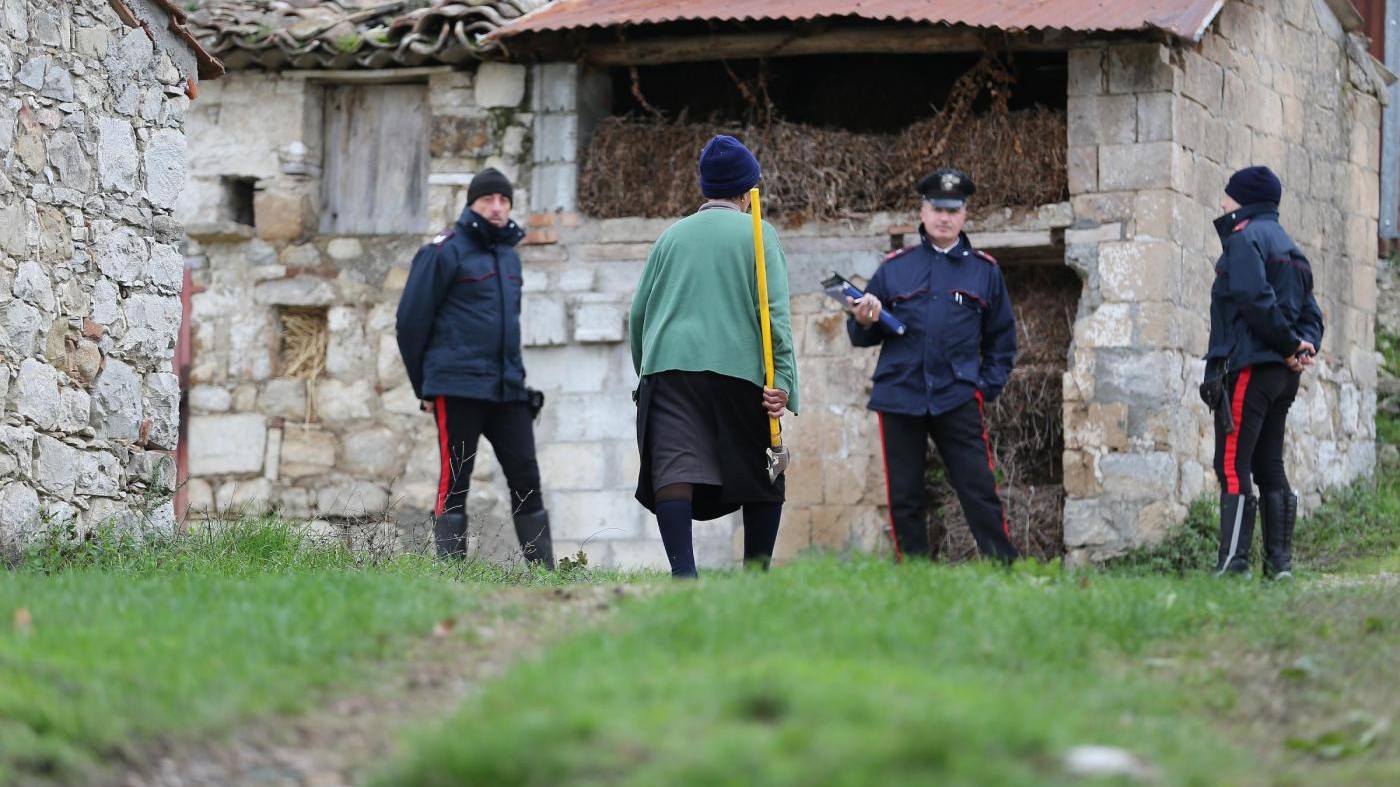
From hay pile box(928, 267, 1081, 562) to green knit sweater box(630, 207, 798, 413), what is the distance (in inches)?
130

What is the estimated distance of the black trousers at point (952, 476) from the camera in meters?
7.97

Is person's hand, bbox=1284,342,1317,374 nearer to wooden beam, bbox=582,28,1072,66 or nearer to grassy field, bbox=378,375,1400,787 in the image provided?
grassy field, bbox=378,375,1400,787

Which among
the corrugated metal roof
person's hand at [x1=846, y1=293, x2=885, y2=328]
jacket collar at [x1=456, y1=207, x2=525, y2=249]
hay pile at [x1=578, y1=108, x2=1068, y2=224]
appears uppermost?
the corrugated metal roof

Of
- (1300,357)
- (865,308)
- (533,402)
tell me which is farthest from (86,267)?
(1300,357)

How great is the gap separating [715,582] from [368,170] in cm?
612

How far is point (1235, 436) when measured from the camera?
7.98 metres

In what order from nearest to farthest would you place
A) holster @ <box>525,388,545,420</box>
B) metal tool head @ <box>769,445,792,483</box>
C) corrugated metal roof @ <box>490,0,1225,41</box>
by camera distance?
metal tool head @ <box>769,445,792,483</box>, holster @ <box>525,388,545,420</box>, corrugated metal roof @ <box>490,0,1225,41</box>

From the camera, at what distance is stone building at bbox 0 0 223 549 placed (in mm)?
7215

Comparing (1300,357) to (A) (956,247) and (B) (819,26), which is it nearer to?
(A) (956,247)

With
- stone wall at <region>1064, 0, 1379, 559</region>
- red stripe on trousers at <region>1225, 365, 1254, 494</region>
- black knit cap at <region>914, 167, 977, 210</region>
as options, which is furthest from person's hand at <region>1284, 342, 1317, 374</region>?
stone wall at <region>1064, 0, 1379, 559</region>

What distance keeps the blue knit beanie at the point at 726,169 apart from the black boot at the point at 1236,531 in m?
2.52

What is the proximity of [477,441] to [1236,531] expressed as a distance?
3432 millimetres

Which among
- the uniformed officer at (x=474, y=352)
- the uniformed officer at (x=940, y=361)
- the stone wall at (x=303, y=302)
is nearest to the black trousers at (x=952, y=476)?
the uniformed officer at (x=940, y=361)

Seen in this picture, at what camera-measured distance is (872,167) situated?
10344 millimetres
